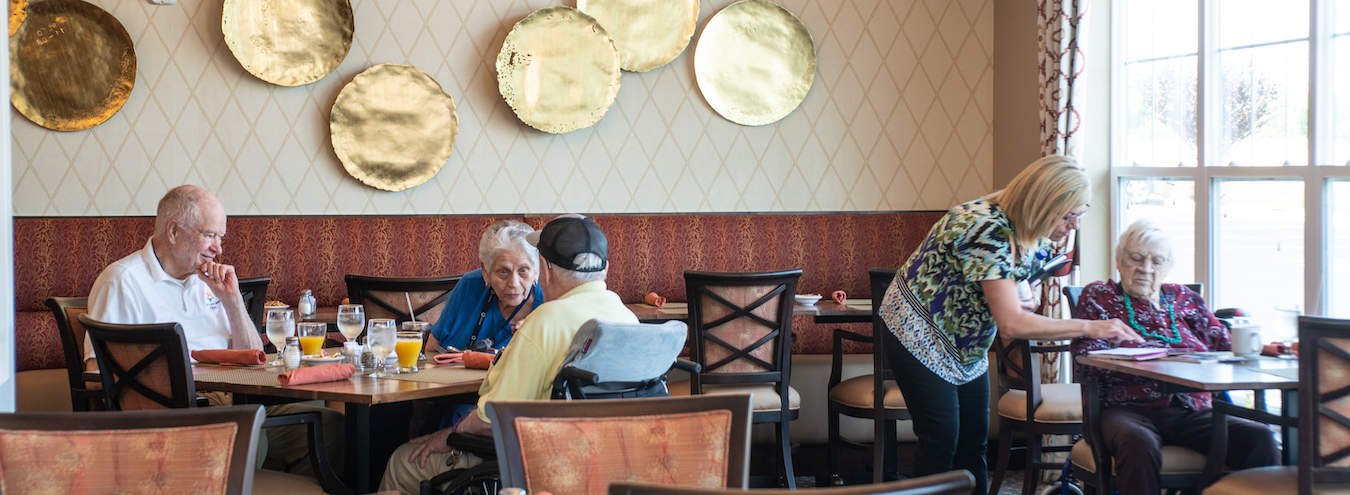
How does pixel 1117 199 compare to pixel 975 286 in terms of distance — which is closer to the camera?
pixel 975 286

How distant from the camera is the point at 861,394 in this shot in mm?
5043

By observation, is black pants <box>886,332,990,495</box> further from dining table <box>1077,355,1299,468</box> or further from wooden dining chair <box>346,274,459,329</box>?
wooden dining chair <box>346,274,459,329</box>

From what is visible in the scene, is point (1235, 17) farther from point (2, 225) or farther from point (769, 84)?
Result: point (2, 225)

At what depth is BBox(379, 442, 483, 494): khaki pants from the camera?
11.1 feet

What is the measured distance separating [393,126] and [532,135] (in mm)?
720

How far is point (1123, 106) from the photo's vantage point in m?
5.75

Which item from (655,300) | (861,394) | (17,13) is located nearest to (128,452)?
(861,394)

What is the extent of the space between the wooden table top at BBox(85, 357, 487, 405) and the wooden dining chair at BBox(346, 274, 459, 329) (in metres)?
1.15

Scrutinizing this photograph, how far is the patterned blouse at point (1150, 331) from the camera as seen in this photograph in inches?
153

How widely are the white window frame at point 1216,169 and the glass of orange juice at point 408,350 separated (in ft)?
10.8

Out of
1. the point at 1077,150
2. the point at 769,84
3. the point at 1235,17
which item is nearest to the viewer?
the point at 1235,17

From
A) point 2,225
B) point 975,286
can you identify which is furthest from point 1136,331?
point 2,225

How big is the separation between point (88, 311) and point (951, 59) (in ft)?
15.1

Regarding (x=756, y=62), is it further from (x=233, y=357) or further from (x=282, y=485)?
(x=282, y=485)
